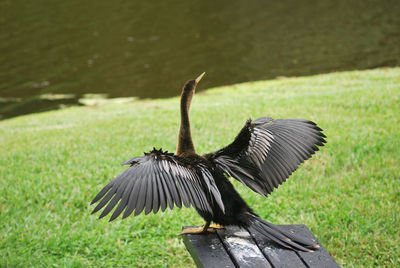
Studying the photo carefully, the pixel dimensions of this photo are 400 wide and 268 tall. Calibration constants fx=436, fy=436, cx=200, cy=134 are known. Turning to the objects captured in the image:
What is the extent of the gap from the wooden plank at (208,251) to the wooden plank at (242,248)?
1.4 inches

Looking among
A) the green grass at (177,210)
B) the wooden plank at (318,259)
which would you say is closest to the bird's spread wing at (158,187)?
the wooden plank at (318,259)

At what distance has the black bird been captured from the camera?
2.15 meters

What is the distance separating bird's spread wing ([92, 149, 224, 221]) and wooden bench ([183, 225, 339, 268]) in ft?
0.89

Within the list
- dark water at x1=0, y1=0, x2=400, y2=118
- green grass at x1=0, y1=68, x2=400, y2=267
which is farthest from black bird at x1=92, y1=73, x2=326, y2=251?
dark water at x1=0, y1=0, x2=400, y2=118

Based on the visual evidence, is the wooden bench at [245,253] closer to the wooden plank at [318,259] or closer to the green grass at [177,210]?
the wooden plank at [318,259]

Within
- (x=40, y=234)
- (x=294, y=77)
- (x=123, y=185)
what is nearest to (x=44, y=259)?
(x=40, y=234)

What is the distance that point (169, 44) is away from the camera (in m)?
17.2

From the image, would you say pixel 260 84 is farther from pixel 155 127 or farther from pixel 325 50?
pixel 155 127

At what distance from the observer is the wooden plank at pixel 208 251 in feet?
7.34

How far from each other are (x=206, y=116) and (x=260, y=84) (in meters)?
5.07

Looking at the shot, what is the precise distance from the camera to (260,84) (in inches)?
473

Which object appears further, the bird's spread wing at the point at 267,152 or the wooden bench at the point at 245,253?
the bird's spread wing at the point at 267,152

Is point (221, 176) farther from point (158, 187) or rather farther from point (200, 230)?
point (158, 187)

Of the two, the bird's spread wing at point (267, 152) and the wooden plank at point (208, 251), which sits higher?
the bird's spread wing at point (267, 152)
